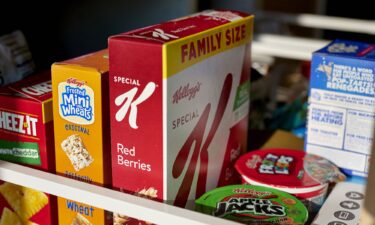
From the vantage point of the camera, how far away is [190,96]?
2.76 ft

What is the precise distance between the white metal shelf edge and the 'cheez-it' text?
0.22 metres

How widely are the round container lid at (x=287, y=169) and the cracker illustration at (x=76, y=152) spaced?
29 cm

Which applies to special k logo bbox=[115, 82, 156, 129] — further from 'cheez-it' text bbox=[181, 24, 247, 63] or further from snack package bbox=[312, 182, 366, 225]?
snack package bbox=[312, 182, 366, 225]

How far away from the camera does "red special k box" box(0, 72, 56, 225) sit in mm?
875

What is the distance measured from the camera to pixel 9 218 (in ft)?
3.10

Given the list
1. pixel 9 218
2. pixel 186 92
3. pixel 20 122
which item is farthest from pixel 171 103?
pixel 9 218

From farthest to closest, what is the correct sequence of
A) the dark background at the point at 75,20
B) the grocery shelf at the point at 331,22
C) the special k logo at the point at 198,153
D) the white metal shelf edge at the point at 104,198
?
the grocery shelf at the point at 331,22, the dark background at the point at 75,20, the special k logo at the point at 198,153, the white metal shelf edge at the point at 104,198

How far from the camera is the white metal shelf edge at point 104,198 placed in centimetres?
74

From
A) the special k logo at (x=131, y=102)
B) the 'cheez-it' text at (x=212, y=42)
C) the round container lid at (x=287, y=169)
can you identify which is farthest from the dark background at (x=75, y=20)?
the special k logo at (x=131, y=102)

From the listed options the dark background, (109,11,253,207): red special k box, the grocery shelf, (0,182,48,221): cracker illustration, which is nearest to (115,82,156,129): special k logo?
(109,11,253,207): red special k box

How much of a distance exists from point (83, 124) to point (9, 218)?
24cm

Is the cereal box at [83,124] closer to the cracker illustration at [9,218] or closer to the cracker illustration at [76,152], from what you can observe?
the cracker illustration at [76,152]

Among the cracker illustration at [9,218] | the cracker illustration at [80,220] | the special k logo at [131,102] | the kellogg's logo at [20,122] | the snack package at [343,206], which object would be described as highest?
the special k logo at [131,102]

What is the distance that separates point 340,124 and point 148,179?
0.42m
